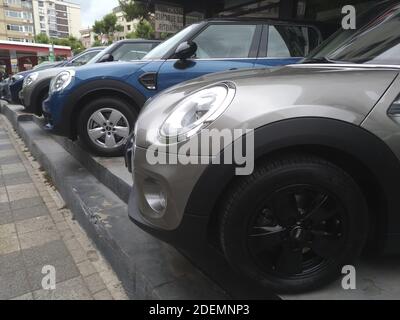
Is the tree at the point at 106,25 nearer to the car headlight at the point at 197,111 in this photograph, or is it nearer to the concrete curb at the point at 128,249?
the concrete curb at the point at 128,249

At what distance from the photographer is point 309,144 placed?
170 cm

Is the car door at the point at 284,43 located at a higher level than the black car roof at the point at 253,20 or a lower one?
lower

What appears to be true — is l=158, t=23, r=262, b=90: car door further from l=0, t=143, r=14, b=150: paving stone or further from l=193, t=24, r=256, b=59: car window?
l=0, t=143, r=14, b=150: paving stone

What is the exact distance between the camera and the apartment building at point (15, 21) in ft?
256

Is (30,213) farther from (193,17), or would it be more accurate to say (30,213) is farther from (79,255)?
(193,17)

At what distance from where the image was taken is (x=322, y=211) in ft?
5.87

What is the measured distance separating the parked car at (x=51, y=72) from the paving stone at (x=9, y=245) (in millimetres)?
2885

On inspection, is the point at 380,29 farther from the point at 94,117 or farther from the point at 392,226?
the point at 94,117

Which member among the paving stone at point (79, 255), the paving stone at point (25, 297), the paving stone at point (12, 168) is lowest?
the paving stone at point (12, 168)

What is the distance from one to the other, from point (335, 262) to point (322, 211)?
10.9 inches

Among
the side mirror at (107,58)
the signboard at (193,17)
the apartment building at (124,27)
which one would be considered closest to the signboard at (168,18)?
the signboard at (193,17)

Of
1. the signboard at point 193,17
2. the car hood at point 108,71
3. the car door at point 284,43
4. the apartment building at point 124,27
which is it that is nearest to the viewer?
the car hood at point 108,71

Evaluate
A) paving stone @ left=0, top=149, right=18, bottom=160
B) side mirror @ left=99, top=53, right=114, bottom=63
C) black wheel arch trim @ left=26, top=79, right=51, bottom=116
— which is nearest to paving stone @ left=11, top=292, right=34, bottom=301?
side mirror @ left=99, top=53, right=114, bottom=63
